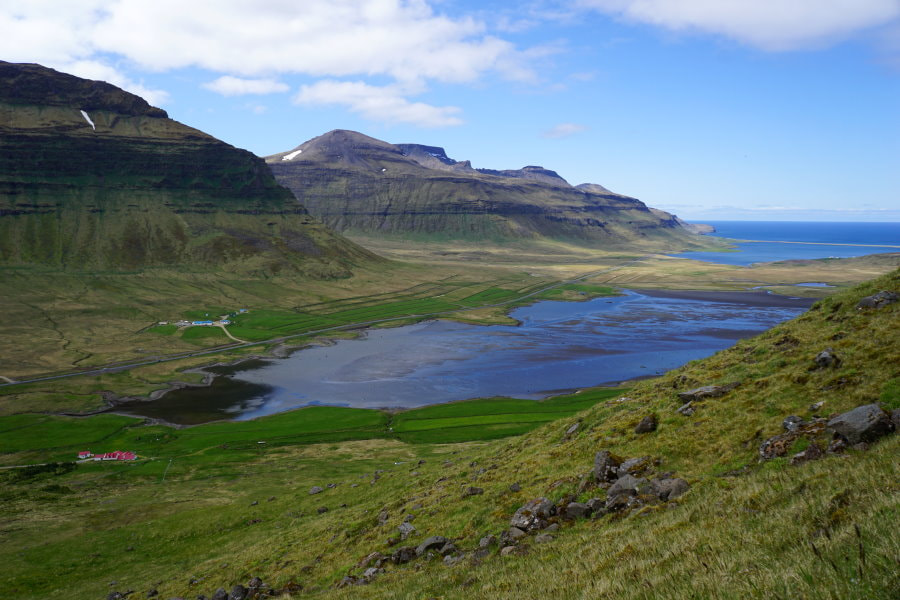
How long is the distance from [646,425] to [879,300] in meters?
12.0

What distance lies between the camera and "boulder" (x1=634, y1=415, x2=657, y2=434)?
21.8m

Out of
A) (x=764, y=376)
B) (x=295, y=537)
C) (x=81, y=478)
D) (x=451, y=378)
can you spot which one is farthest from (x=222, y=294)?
(x=764, y=376)

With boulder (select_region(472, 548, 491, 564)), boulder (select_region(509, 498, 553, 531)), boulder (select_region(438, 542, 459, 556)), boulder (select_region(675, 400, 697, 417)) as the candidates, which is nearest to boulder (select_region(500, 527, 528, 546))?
boulder (select_region(509, 498, 553, 531))

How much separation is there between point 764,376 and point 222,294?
173391 mm

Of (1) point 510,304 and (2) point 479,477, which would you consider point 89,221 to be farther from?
(2) point 479,477

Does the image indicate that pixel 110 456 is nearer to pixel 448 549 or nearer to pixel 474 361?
pixel 448 549

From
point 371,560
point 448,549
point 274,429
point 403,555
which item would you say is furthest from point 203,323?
point 448,549

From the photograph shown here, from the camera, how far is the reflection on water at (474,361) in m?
85.2

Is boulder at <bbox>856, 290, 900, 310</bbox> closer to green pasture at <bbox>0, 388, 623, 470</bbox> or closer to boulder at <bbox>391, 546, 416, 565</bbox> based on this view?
boulder at <bbox>391, 546, 416, 565</bbox>

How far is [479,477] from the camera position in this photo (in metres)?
27.3

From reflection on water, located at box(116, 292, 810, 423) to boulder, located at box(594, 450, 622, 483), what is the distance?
63.8 metres

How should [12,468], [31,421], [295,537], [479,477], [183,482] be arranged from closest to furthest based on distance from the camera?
[479,477], [295,537], [183,482], [12,468], [31,421]

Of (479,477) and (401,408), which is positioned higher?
(479,477)

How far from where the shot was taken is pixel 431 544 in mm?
19266
